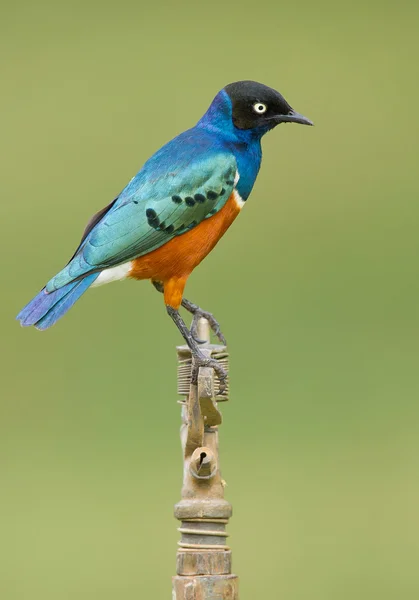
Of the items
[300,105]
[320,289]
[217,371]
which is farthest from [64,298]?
[300,105]

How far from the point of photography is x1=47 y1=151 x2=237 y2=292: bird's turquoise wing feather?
5.27 meters

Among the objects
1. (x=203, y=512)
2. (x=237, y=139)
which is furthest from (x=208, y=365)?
(x=237, y=139)

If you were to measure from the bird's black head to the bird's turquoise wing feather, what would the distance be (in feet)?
0.62

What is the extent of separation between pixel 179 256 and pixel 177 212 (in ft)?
0.54

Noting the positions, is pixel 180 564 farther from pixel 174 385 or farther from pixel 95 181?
pixel 95 181

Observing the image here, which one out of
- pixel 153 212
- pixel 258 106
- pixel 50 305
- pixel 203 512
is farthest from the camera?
pixel 258 106

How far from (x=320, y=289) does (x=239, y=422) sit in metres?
1.58

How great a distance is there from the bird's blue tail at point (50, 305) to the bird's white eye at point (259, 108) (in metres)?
0.94

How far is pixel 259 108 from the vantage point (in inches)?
219

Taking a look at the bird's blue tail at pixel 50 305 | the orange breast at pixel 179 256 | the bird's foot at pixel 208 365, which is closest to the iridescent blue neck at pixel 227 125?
the orange breast at pixel 179 256

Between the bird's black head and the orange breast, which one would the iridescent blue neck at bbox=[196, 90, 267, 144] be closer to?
the bird's black head

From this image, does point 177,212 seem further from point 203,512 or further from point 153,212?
point 203,512

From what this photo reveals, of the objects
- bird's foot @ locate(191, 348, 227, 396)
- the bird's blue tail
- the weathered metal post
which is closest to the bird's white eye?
the bird's blue tail

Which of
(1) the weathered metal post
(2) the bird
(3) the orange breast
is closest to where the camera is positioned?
(1) the weathered metal post
